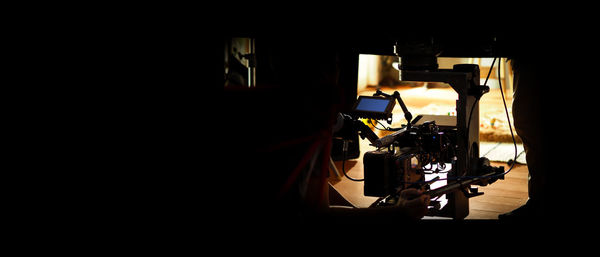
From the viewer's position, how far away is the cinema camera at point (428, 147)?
1.95m

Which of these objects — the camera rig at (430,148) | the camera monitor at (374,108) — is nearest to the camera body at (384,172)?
the camera rig at (430,148)

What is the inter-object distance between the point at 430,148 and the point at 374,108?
29 centimetres

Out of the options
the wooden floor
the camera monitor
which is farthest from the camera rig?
the wooden floor

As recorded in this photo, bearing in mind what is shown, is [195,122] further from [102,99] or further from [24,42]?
[24,42]

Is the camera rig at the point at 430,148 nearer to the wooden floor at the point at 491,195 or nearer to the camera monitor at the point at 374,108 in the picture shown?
the camera monitor at the point at 374,108

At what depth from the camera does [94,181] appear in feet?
→ 3.81

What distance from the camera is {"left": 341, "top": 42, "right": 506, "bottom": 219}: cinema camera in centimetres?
195

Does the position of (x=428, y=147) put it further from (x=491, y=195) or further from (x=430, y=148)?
(x=491, y=195)

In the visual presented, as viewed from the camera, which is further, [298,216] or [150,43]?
[298,216]

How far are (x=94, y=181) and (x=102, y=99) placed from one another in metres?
0.17

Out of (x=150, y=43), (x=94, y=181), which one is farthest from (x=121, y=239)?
(x=150, y=43)

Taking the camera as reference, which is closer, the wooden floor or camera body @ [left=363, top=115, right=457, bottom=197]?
camera body @ [left=363, top=115, right=457, bottom=197]

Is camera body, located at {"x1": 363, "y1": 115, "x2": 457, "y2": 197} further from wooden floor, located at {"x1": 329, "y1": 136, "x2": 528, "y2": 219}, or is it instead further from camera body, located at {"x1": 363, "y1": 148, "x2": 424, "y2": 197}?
wooden floor, located at {"x1": 329, "y1": 136, "x2": 528, "y2": 219}

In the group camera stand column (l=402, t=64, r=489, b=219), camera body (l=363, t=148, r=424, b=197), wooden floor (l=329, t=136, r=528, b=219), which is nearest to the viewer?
camera body (l=363, t=148, r=424, b=197)
